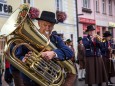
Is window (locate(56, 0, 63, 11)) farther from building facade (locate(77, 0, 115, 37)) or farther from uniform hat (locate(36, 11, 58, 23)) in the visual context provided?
uniform hat (locate(36, 11, 58, 23))

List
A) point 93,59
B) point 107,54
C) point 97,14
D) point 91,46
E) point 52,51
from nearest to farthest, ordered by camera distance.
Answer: point 52,51
point 91,46
point 93,59
point 107,54
point 97,14

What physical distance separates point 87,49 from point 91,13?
55.0 ft

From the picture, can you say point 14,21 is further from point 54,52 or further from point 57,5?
point 57,5

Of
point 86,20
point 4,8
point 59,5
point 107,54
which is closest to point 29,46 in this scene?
point 107,54

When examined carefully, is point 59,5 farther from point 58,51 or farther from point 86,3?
point 58,51

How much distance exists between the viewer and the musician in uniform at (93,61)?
33.4 ft

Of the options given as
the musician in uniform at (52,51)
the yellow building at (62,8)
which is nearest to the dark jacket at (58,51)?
the musician in uniform at (52,51)

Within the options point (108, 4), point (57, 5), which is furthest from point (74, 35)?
point (108, 4)

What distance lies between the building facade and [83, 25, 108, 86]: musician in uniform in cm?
1378

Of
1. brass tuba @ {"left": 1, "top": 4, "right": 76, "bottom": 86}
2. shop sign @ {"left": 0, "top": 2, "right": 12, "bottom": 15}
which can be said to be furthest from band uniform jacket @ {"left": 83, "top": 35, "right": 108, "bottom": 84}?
shop sign @ {"left": 0, "top": 2, "right": 12, "bottom": 15}

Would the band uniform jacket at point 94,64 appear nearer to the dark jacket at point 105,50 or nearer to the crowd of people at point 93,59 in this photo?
the crowd of people at point 93,59

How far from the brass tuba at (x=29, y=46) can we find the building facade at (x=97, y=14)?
1994cm

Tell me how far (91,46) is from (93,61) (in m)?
0.45

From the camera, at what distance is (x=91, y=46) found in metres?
10.2
